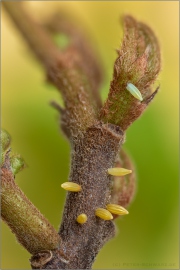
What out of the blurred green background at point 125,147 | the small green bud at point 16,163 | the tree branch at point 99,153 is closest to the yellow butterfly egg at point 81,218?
the tree branch at point 99,153

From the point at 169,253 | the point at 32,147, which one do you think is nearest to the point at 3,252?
the point at 32,147

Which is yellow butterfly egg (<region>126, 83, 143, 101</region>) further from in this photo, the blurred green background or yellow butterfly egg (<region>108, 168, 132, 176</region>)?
the blurred green background

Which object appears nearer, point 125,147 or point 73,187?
point 73,187

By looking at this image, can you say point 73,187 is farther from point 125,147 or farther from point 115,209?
point 125,147

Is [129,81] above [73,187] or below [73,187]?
above

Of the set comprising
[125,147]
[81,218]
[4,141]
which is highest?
[125,147]

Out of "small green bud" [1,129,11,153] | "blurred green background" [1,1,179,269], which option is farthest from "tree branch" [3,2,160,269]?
"blurred green background" [1,1,179,269]

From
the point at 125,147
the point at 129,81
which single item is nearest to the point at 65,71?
the point at 129,81

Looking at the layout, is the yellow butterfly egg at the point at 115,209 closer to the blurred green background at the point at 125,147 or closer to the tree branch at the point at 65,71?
the tree branch at the point at 65,71

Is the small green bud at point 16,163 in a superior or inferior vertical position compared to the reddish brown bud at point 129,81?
inferior
